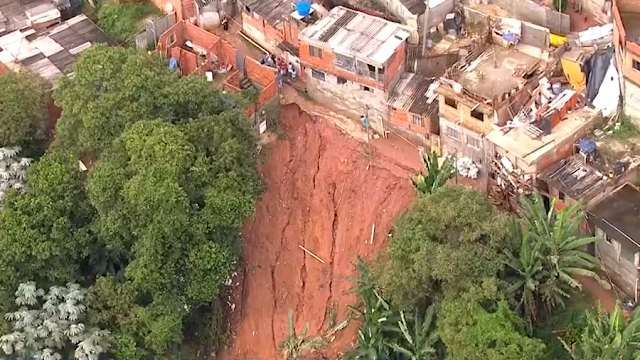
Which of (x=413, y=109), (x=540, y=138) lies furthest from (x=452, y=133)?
(x=540, y=138)

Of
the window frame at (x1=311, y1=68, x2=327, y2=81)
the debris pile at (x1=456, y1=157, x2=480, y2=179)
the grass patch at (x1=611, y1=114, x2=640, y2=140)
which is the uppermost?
the grass patch at (x1=611, y1=114, x2=640, y2=140)

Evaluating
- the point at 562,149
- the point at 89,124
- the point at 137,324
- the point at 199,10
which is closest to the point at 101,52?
the point at 89,124

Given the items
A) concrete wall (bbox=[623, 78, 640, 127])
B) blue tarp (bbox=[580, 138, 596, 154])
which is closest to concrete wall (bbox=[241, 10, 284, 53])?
A: blue tarp (bbox=[580, 138, 596, 154])

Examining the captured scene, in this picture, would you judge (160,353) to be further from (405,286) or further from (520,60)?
(520,60)

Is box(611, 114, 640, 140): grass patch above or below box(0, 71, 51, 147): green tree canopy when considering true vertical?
above

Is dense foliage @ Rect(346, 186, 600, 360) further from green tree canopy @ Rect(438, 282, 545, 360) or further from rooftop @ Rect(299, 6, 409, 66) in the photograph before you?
rooftop @ Rect(299, 6, 409, 66)
